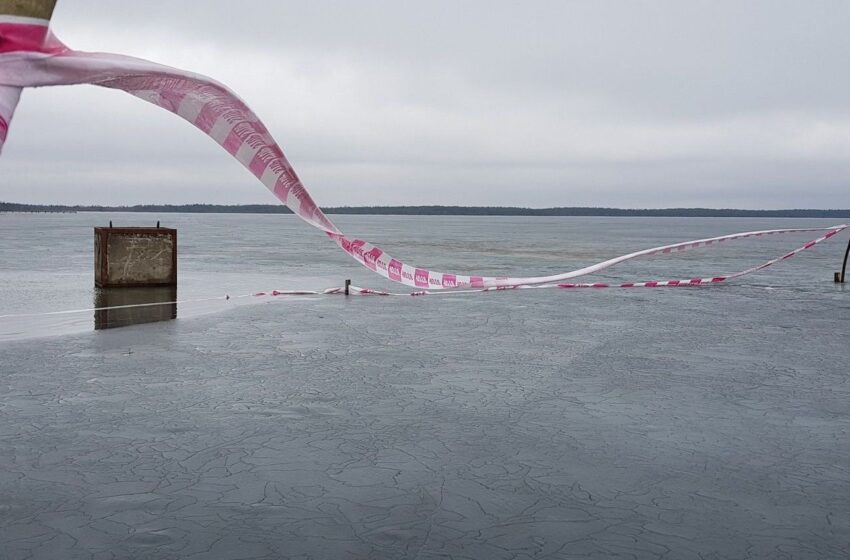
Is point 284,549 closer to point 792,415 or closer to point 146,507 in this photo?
point 146,507

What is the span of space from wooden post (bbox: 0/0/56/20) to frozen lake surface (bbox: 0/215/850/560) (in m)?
2.68

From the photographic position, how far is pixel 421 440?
19.2 feet

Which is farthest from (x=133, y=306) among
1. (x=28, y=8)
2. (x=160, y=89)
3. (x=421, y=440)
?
(x=28, y=8)

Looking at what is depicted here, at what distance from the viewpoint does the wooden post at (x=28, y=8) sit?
2.03 meters

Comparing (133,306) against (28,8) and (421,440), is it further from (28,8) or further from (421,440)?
(28,8)

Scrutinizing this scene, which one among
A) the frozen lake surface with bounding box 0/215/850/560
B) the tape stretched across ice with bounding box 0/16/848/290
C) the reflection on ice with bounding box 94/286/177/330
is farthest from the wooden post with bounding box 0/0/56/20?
the reflection on ice with bounding box 94/286/177/330

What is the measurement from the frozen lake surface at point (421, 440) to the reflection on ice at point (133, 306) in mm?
629

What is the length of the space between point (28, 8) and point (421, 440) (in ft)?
14.2

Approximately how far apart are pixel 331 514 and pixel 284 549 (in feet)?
1.67

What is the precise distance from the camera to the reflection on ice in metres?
11.4

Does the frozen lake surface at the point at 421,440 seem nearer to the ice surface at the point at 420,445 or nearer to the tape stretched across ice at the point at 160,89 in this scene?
the ice surface at the point at 420,445

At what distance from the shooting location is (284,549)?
3.98 meters

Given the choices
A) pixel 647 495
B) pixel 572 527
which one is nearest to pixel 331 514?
pixel 572 527

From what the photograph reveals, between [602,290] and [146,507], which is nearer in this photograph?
[146,507]
